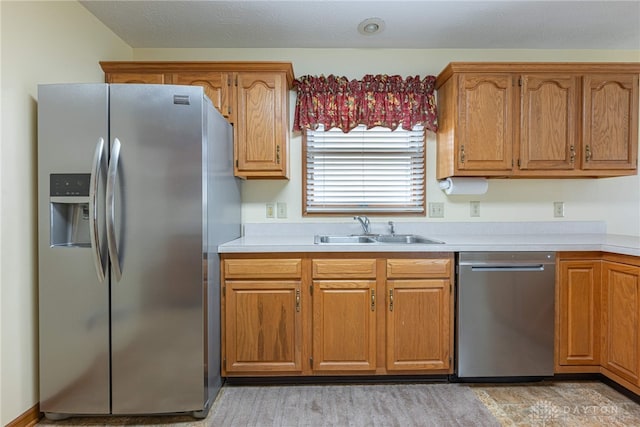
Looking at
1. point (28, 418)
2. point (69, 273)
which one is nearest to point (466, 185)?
point (69, 273)

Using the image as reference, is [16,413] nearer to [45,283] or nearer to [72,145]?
[45,283]

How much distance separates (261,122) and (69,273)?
1427 mm

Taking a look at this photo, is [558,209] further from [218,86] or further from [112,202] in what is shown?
[112,202]

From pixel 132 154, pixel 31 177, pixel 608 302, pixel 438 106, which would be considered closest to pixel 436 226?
pixel 438 106

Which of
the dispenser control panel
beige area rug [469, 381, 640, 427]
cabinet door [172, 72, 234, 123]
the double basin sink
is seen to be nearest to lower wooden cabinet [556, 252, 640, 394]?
beige area rug [469, 381, 640, 427]

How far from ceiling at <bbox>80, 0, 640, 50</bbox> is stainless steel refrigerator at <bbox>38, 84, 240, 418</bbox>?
852 mm

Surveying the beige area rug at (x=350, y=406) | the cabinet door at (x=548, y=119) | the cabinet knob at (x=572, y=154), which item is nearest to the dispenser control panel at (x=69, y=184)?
the beige area rug at (x=350, y=406)

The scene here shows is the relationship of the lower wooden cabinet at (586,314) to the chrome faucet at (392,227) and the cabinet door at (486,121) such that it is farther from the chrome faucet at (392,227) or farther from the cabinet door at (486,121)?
the chrome faucet at (392,227)

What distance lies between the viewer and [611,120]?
97.8 inches

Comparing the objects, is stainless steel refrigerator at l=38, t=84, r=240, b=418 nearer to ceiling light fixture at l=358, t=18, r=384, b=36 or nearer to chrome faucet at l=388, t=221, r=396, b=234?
ceiling light fixture at l=358, t=18, r=384, b=36

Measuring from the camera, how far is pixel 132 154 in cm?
183

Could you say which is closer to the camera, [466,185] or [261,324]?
[261,324]

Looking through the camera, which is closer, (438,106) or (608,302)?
(608,302)

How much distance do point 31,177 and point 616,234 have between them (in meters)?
3.99
